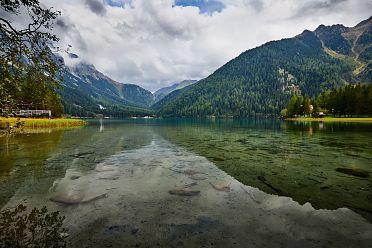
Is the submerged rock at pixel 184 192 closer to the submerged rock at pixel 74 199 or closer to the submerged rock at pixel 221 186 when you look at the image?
the submerged rock at pixel 221 186

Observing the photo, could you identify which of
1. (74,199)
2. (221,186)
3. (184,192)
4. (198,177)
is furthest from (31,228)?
(198,177)

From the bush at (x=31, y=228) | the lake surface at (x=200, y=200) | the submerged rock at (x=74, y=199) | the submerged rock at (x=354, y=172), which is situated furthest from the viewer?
the submerged rock at (x=354, y=172)

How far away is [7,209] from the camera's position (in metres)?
12.2

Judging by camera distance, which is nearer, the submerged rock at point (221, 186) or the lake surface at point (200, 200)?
the lake surface at point (200, 200)

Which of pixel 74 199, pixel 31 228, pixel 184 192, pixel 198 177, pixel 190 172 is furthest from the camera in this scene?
pixel 190 172

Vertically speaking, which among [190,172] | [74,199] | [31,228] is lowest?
[190,172]

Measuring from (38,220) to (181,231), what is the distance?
253 inches

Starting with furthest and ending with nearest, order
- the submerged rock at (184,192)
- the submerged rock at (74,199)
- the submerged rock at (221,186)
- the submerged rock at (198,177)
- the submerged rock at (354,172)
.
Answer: the submerged rock at (354,172) < the submerged rock at (198,177) < the submerged rock at (221,186) < the submerged rock at (184,192) < the submerged rock at (74,199)

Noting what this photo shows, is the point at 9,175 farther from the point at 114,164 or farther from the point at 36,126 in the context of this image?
the point at 36,126

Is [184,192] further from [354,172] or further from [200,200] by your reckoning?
[354,172]

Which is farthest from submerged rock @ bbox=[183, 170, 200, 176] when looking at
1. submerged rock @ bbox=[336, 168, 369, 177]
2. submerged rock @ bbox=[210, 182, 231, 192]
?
submerged rock @ bbox=[336, 168, 369, 177]

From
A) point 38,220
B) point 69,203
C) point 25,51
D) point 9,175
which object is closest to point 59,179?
point 9,175

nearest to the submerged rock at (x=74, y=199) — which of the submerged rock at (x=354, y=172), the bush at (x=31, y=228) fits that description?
the bush at (x=31, y=228)

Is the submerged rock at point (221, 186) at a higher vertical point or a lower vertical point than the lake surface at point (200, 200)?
lower
